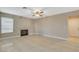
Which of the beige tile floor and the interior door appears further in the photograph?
the interior door

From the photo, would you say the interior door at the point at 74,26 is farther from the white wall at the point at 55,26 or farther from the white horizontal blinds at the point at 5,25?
the white horizontal blinds at the point at 5,25

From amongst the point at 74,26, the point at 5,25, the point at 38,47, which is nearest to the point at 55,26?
the point at 74,26

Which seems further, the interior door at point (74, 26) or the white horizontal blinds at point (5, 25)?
the interior door at point (74, 26)

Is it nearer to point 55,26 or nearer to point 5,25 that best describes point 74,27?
point 55,26

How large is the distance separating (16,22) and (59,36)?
3.93 m

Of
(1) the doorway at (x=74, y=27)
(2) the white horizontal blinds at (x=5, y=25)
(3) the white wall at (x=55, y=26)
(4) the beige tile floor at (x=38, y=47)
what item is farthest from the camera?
(1) the doorway at (x=74, y=27)

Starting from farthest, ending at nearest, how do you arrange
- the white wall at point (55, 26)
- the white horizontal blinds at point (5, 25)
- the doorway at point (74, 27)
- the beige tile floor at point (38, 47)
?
the doorway at point (74, 27) < the white wall at point (55, 26) < the white horizontal blinds at point (5, 25) < the beige tile floor at point (38, 47)

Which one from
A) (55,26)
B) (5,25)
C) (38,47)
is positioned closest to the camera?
(38,47)

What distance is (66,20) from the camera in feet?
18.7

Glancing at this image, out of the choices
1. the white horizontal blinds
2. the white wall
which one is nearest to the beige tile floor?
the white horizontal blinds

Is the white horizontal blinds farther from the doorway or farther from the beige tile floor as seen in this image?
the doorway

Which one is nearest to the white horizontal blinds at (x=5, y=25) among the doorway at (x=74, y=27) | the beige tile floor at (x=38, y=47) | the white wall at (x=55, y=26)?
the beige tile floor at (x=38, y=47)
